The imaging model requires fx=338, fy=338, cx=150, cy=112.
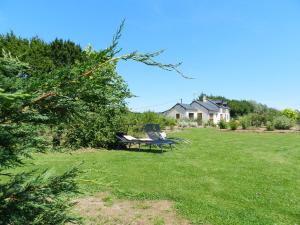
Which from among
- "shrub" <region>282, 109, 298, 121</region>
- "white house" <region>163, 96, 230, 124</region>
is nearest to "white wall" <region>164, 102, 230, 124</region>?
"white house" <region>163, 96, 230, 124</region>

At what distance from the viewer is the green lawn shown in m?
7.26

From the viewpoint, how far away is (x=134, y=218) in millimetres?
6797

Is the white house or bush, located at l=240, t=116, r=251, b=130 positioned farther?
the white house

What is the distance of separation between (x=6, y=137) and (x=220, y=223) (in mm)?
5352

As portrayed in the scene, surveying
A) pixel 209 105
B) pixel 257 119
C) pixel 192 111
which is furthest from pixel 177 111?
pixel 257 119

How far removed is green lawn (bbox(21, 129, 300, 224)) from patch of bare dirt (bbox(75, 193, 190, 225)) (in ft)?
1.20

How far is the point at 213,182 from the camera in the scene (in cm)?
1035

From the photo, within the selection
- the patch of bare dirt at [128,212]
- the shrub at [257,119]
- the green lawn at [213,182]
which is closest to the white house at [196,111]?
the shrub at [257,119]

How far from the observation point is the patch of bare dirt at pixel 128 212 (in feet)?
21.8

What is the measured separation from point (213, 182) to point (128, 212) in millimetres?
4000

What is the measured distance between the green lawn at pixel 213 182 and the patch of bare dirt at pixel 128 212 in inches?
14.4

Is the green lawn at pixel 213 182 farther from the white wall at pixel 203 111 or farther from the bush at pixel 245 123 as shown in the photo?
the white wall at pixel 203 111

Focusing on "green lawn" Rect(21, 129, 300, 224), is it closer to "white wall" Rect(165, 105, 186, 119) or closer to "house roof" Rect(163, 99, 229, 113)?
"white wall" Rect(165, 105, 186, 119)

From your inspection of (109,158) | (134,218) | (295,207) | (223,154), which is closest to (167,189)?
(134,218)
